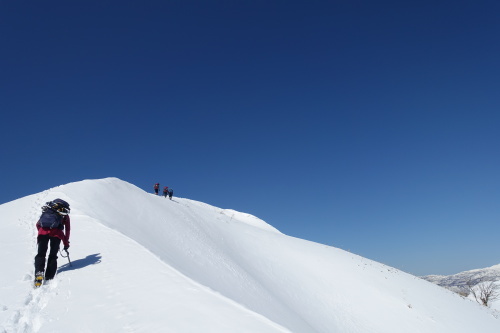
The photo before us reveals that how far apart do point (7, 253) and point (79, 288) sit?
390 cm

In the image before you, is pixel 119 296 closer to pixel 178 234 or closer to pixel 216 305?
pixel 216 305

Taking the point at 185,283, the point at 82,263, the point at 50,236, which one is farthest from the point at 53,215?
the point at 185,283

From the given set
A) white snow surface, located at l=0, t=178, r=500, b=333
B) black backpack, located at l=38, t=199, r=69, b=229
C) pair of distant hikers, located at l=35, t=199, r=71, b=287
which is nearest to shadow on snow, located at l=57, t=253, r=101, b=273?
white snow surface, located at l=0, t=178, r=500, b=333

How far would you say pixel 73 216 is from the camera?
12172 mm

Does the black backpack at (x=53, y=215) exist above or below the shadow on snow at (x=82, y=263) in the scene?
above

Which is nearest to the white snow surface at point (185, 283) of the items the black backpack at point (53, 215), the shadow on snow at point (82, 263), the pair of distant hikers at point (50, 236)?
the shadow on snow at point (82, 263)

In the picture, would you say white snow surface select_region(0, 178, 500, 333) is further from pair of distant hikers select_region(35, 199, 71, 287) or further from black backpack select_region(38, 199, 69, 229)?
black backpack select_region(38, 199, 69, 229)

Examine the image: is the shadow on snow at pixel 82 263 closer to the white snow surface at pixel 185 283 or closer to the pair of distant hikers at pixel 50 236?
the white snow surface at pixel 185 283

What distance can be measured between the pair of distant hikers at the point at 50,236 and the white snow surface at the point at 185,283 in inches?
12.5

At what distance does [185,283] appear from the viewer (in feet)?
21.5

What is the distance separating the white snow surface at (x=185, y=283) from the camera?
17.9ft

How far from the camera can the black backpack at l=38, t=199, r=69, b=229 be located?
8.02 m

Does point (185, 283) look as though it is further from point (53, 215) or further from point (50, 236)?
point (53, 215)

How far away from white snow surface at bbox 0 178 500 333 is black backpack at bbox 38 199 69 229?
114 cm
